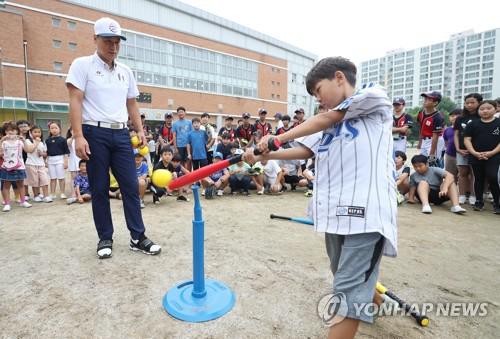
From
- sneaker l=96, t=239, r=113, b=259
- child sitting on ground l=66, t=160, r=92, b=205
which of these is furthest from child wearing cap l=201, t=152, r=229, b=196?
sneaker l=96, t=239, r=113, b=259

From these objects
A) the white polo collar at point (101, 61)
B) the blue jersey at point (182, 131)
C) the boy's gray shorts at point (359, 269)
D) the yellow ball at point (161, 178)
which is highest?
the white polo collar at point (101, 61)

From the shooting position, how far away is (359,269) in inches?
59.6

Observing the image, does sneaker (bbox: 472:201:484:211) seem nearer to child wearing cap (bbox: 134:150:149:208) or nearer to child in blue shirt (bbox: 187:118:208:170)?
child in blue shirt (bbox: 187:118:208:170)

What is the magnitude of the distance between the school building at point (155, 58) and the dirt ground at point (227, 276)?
27317mm

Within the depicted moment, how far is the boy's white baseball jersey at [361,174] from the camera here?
150cm

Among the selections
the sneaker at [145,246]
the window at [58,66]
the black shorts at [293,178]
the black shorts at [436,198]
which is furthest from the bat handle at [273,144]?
the window at [58,66]

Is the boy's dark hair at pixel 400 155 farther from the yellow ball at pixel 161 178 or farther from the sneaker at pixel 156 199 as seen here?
the yellow ball at pixel 161 178

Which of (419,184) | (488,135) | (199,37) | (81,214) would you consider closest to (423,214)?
(419,184)

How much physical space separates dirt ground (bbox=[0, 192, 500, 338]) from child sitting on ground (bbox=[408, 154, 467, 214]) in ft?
2.74

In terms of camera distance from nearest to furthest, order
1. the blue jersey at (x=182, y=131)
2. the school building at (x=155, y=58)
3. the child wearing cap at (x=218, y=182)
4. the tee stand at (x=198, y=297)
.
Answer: the tee stand at (x=198, y=297), the child wearing cap at (x=218, y=182), the blue jersey at (x=182, y=131), the school building at (x=155, y=58)

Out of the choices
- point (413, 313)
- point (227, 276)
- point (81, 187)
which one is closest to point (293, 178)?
point (81, 187)

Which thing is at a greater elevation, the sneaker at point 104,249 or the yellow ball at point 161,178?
the yellow ball at point 161,178

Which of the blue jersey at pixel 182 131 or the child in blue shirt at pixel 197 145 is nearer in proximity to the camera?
the child in blue shirt at pixel 197 145

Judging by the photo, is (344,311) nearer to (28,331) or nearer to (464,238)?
(28,331)
